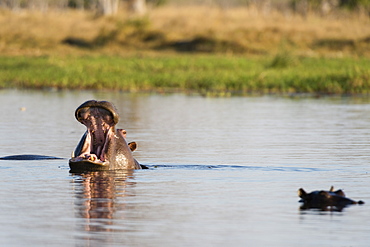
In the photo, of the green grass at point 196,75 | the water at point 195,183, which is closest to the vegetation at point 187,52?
the green grass at point 196,75

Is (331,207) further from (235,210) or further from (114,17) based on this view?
(114,17)

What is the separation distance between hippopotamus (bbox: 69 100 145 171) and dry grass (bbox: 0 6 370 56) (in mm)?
23530

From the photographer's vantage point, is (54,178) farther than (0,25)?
No

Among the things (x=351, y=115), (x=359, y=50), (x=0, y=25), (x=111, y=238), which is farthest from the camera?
(x=0, y=25)

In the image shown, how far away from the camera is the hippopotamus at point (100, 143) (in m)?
8.45

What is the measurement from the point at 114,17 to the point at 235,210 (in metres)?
32.0

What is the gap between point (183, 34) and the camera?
35.8 meters

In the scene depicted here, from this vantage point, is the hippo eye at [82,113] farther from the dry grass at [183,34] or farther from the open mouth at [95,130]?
the dry grass at [183,34]

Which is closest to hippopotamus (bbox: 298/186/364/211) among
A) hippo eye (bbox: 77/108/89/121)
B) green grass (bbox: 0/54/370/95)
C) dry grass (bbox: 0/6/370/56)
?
hippo eye (bbox: 77/108/89/121)

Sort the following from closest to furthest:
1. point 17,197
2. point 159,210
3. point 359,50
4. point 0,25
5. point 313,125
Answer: point 159,210, point 17,197, point 313,125, point 359,50, point 0,25

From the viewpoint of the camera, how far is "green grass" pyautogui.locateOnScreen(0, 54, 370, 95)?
2200 cm

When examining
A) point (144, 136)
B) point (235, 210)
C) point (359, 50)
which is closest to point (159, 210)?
point (235, 210)

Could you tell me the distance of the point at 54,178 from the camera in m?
8.70

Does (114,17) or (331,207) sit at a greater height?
(114,17)
